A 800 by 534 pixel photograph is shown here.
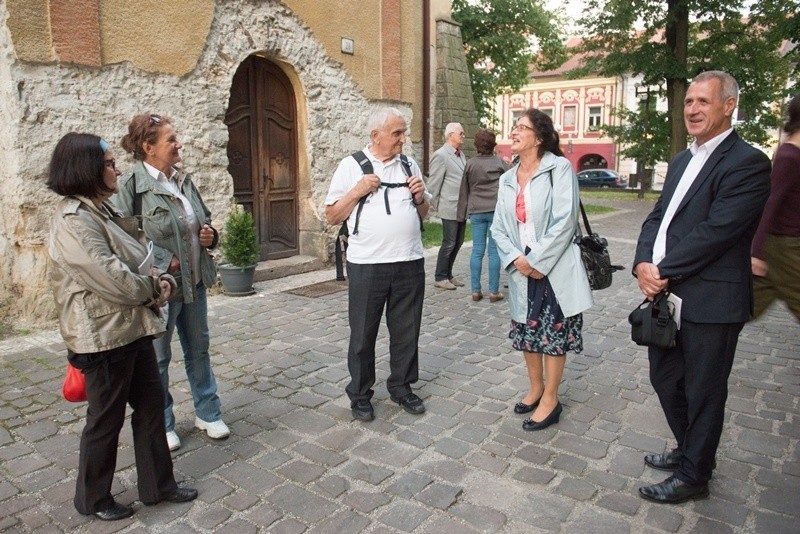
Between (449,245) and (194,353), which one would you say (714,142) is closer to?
(194,353)

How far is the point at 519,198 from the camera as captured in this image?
4020 millimetres

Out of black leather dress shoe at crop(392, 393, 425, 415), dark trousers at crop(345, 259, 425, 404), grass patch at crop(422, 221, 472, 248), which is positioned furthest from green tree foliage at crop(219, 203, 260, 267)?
grass patch at crop(422, 221, 472, 248)

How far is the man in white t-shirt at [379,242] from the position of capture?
12.9ft

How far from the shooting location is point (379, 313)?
13.6 feet

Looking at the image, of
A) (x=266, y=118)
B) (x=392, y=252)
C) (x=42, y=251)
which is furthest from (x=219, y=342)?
(x=266, y=118)

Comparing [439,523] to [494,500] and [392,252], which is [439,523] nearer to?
[494,500]

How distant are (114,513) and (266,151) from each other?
21.5 ft

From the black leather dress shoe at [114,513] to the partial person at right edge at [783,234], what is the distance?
311 cm

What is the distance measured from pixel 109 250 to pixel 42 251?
4.23 meters

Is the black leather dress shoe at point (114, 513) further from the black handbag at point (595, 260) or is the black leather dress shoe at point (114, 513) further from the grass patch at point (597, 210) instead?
the grass patch at point (597, 210)

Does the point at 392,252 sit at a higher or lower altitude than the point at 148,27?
lower

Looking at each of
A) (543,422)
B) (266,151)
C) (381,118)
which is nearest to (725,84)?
(381,118)

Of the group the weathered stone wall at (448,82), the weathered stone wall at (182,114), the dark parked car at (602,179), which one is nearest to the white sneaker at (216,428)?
the weathered stone wall at (182,114)

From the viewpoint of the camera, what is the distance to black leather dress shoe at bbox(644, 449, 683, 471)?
3.45m
